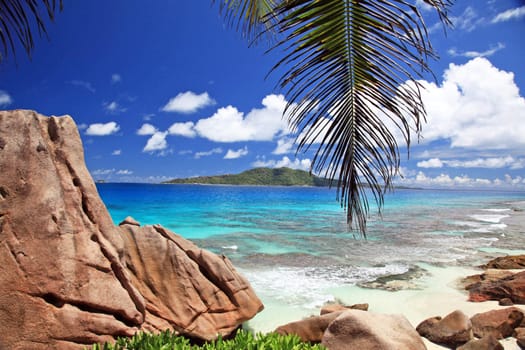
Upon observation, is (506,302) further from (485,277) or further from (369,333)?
(369,333)

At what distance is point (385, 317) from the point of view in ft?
17.5

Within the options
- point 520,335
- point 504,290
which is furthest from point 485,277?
point 520,335

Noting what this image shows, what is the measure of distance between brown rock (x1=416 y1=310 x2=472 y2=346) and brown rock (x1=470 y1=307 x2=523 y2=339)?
410 millimetres

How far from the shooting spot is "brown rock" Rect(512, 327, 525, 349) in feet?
17.8

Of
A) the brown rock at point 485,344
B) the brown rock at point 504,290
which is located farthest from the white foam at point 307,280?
the brown rock at point 485,344

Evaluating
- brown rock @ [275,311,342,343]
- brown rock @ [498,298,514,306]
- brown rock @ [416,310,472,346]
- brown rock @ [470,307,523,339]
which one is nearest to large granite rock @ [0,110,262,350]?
brown rock @ [275,311,342,343]

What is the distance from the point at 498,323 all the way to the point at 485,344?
3.97ft

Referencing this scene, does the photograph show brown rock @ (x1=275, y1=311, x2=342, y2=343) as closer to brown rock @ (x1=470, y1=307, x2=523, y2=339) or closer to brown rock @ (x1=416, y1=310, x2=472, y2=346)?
brown rock @ (x1=416, y1=310, x2=472, y2=346)

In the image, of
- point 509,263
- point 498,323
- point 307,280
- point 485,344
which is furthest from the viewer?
point 509,263

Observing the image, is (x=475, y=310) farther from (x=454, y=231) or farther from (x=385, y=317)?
(x=454, y=231)

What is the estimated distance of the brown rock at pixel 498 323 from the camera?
583 cm

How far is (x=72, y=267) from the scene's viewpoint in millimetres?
4766

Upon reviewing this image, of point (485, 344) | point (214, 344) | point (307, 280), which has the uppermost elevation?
point (214, 344)

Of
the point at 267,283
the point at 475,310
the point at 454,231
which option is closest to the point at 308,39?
the point at 475,310
